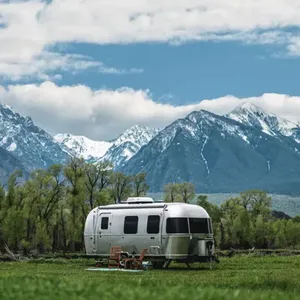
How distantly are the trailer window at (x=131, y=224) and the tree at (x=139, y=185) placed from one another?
6035cm

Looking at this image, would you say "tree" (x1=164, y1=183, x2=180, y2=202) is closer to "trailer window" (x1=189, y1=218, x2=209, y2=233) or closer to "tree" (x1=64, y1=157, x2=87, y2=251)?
"tree" (x1=64, y1=157, x2=87, y2=251)

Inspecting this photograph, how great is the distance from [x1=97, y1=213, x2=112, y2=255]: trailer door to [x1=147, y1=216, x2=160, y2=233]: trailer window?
2.78 m

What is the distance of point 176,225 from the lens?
37938 millimetres

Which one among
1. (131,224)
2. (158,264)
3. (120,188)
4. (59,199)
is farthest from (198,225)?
(120,188)

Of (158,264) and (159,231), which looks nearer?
(159,231)

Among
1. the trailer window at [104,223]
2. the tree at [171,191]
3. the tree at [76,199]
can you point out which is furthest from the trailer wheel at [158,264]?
the tree at [171,191]

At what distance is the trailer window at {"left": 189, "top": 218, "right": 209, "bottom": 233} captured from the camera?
38.7 meters

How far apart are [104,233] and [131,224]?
217cm

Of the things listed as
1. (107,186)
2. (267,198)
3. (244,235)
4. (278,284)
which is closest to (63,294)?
(278,284)

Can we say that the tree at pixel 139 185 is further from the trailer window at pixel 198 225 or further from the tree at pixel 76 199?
the trailer window at pixel 198 225

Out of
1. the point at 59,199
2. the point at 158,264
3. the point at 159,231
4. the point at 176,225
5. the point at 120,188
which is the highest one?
the point at 120,188

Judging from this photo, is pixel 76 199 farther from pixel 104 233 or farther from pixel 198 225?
pixel 198 225

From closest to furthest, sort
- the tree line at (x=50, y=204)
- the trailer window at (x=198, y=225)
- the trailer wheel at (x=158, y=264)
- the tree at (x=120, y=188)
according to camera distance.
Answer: the trailer window at (x=198, y=225) → the trailer wheel at (x=158, y=264) → the tree line at (x=50, y=204) → the tree at (x=120, y=188)

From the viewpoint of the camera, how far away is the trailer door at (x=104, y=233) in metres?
40.2
